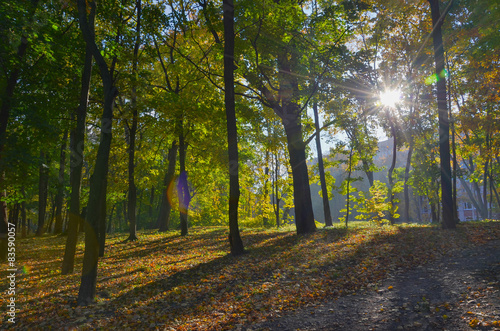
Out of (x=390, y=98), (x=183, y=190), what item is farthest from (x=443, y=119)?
(x=183, y=190)

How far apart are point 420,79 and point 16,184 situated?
78.4 ft

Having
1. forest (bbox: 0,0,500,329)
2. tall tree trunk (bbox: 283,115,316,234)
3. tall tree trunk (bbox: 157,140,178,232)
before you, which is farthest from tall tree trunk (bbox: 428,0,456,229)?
tall tree trunk (bbox: 157,140,178,232)

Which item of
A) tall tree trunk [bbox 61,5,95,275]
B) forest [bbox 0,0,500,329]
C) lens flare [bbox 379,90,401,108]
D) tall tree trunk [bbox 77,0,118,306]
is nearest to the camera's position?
tall tree trunk [bbox 77,0,118,306]

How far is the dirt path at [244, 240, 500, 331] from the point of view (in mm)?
4754

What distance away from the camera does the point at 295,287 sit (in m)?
7.20

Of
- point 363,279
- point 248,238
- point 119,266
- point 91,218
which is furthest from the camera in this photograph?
point 248,238

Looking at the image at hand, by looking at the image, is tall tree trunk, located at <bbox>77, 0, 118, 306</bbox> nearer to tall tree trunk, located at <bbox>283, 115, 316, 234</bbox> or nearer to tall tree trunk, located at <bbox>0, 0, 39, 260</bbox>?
tall tree trunk, located at <bbox>0, 0, 39, 260</bbox>

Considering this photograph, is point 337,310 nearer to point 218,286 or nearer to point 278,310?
point 278,310

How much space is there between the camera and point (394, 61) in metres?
21.8

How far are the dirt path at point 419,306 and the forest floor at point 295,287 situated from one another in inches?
0.7

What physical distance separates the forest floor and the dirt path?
0.02 metres

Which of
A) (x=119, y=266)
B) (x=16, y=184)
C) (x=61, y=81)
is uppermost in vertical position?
(x=61, y=81)

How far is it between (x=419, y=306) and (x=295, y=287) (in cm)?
268

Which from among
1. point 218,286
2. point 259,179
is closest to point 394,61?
point 259,179
